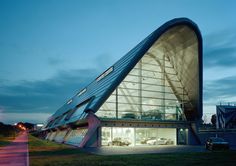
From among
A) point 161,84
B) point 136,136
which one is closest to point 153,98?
point 161,84

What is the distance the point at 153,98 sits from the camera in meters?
44.0

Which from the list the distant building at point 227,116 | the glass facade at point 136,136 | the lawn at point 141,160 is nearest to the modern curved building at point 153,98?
the glass facade at point 136,136

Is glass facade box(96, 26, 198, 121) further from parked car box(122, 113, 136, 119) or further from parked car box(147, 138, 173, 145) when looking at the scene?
parked car box(147, 138, 173, 145)

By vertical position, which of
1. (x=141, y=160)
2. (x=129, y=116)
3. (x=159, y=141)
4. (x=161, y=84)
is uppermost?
(x=161, y=84)

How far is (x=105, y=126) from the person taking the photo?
127 ft

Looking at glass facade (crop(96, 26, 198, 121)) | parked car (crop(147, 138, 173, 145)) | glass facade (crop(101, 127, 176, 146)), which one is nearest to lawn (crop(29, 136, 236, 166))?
glass facade (crop(96, 26, 198, 121))

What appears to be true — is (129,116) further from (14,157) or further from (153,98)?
(14,157)

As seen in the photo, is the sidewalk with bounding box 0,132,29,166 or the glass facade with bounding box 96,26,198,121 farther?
the glass facade with bounding box 96,26,198,121

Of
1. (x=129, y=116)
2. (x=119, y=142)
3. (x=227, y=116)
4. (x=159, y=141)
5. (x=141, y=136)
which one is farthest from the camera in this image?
(x=227, y=116)

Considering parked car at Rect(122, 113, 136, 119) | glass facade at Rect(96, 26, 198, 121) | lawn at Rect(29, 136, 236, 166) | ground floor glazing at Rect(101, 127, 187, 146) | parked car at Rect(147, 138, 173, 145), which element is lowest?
parked car at Rect(147, 138, 173, 145)

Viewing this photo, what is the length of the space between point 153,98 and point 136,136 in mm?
5933

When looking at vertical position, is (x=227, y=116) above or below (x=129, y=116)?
below

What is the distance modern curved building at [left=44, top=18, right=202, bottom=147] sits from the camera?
39.2m

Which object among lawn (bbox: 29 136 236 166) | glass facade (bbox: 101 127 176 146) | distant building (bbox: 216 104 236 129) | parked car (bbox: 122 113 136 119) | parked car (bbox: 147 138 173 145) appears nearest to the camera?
lawn (bbox: 29 136 236 166)
